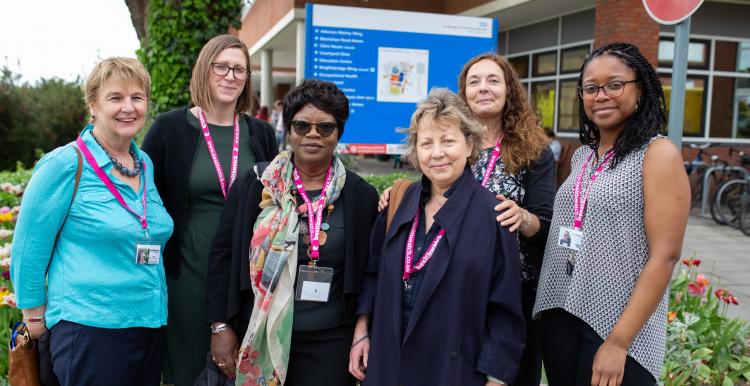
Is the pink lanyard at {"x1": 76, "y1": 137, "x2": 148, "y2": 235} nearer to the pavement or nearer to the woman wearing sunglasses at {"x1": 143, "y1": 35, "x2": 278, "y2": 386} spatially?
the woman wearing sunglasses at {"x1": 143, "y1": 35, "x2": 278, "y2": 386}

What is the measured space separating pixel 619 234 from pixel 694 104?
12.8 meters

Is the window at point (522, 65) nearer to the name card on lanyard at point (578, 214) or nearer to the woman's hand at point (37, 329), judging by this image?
the name card on lanyard at point (578, 214)

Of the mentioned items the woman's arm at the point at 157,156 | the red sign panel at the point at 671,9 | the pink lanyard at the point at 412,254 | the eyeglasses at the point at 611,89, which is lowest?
the pink lanyard at the point at 412,254

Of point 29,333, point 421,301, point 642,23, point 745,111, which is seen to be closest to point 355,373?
point 421,301

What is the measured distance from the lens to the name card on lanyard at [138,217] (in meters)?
2.30

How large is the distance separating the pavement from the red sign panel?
2.73m

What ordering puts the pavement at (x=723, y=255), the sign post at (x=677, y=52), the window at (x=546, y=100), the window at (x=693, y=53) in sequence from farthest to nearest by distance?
1. the window at (x=546, y=100)
2. the window at (x=693, y=53)
3. the pavement at (x=723, y=255)
4. the sign post at (x=677, y=52)

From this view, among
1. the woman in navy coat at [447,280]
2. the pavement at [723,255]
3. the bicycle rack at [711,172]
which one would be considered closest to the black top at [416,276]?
the woman in navy coat at [447,280]

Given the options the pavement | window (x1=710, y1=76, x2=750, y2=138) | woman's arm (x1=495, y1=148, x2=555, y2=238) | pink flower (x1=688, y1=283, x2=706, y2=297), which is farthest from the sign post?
window (x1=710, y1=76, x2=750, y2=138)

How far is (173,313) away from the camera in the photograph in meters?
2.88

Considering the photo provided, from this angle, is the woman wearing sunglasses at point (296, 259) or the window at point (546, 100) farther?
the window at point (546, 100)

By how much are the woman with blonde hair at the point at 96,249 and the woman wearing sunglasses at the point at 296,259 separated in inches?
12.1

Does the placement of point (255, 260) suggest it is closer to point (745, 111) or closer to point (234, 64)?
point (234, 64)

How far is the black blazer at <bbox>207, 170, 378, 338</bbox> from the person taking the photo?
2432mm
